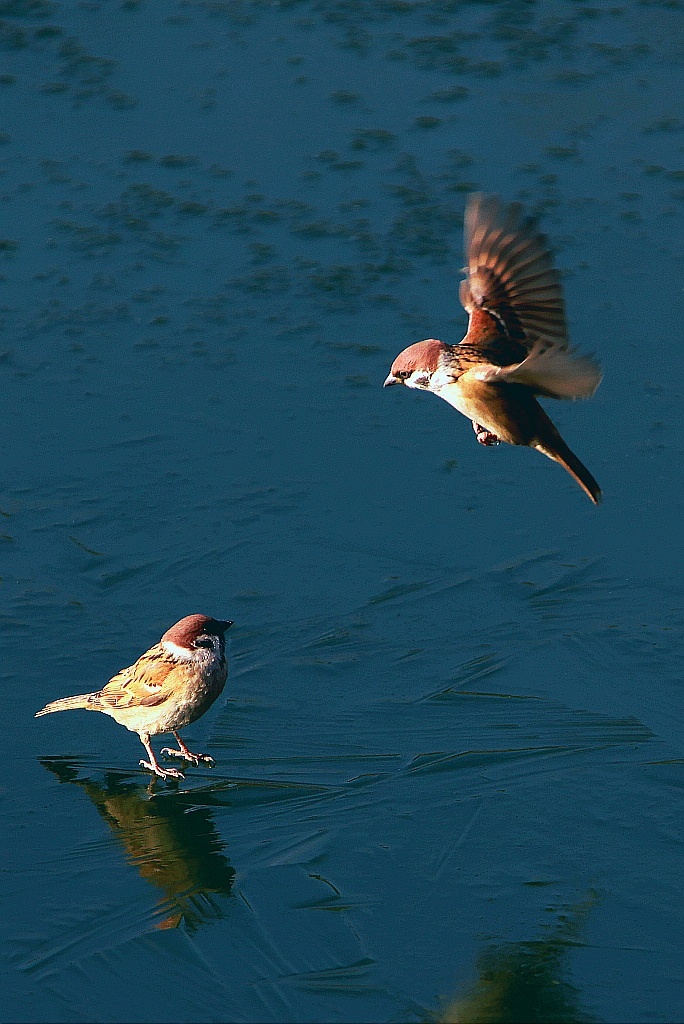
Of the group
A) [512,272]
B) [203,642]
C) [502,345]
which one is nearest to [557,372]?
[502,345]

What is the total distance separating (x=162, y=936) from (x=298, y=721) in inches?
58.7

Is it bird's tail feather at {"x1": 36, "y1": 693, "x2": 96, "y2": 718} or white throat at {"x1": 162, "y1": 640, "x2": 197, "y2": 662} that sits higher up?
white throat at {"x1": 162, "y1": 640, "x2": 197, "y2": 662}

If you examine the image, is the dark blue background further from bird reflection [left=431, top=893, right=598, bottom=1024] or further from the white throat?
the white throat

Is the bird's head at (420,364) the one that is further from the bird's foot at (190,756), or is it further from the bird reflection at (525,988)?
the bird reflection at (525,988)

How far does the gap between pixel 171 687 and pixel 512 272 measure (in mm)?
2438

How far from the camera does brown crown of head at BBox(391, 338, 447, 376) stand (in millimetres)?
5938

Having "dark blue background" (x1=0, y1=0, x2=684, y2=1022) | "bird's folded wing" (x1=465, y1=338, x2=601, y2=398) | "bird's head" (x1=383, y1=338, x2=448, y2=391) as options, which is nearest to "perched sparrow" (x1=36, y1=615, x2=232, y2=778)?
"dark blue background" (x1=0, y1=0, x2=684, y2=1022)

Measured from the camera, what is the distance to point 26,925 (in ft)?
20.7

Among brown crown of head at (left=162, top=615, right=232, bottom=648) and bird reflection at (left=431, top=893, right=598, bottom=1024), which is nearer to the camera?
bird reflection at (left=431, top=893, right=598, bottom=1024)

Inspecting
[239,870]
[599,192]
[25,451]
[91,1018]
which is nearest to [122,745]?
[239,870]

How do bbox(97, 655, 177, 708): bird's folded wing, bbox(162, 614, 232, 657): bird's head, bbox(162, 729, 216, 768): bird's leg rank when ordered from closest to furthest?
bbox(97, 655, 177, 708): bird's folded wing → bbox(162, 614, 232, 657): bird's head → bbox(162, 729, 216, 768): bird's leg

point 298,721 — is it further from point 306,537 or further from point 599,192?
point 599,192

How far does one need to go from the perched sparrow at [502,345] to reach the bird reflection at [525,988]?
1.93 meters

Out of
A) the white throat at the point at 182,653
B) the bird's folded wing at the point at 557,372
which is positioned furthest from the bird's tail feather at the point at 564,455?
the white throat at the point at 182,653
